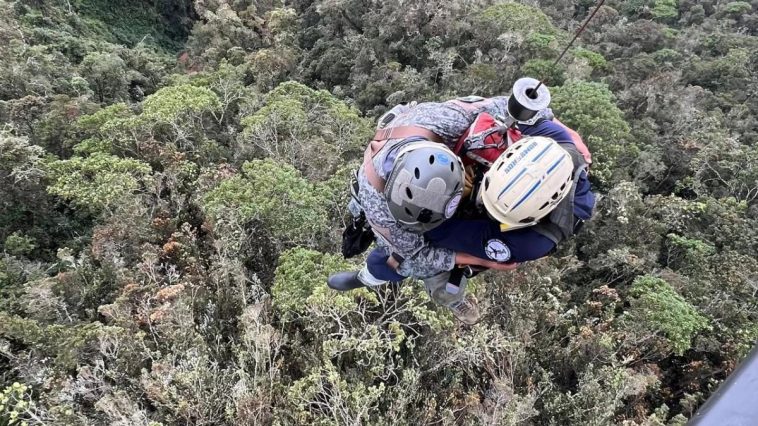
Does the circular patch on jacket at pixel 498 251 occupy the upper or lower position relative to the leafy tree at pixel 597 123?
upper

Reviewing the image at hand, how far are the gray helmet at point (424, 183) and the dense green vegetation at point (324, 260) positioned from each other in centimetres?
304

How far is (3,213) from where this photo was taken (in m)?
9.43

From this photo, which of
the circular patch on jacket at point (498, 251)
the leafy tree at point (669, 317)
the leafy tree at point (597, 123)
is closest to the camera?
the circular patch on jacket at point (498, 251)

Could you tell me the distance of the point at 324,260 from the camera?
6828 millimetres

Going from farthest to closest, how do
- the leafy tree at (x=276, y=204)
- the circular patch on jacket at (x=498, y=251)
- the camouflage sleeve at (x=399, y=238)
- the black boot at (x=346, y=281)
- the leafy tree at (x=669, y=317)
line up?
the leafy tree at (x=276, y=204) < the leafy tree at (x=669, y=317) < the black boot at (x=346, y=281) < the camouflage sleeve at (x=399, y=238) < the circular patch on jacket at (x=498, y=251)

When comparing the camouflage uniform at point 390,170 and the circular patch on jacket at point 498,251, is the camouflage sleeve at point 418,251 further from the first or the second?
the circular patch on jacket at point 498,251

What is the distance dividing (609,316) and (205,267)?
21.9 feet

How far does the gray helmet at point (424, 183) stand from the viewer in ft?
9.80

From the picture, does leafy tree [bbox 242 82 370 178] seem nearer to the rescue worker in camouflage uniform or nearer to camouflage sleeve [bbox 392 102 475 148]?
the rescue worker in camouflage uniform

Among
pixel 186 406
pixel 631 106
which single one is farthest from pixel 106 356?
pixel 631 106

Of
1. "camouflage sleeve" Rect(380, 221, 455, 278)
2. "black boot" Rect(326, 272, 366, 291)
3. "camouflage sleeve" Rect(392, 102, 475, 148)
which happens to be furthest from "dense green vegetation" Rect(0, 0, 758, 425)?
"camouflage sleeve" Rect(392, 102, 475, 148)

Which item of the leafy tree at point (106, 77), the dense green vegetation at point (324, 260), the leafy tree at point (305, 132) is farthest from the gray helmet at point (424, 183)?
the leafy tree at point (106, 77)

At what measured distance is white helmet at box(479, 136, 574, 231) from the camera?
295cm

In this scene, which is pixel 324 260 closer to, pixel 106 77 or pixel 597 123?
pixel 597 123
